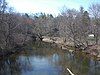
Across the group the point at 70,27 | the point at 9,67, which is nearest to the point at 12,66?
the point at 9,67

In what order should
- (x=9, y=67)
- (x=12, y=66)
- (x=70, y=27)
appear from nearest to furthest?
(x=9, y=67), (x=12, y=66), (x=70, y=27)

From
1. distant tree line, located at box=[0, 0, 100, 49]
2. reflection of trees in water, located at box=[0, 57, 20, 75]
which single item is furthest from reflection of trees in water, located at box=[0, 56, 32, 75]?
distant tree line, located at box=[0, 0, 100, 49]

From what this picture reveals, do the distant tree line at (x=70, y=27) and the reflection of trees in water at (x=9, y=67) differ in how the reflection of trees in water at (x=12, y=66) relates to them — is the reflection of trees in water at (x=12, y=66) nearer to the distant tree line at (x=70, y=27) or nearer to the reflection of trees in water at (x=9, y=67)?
the reflection of trees in water at (x=9, y=67)

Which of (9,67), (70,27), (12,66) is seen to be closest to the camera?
(9,67)

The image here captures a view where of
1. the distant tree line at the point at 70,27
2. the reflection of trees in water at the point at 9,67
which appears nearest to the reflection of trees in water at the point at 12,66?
the reflection of trees in water at the point at 9,67

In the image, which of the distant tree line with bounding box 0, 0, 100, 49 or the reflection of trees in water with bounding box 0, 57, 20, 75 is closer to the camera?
the reflection of trees in water with bounding box 0, 57, 20, 75

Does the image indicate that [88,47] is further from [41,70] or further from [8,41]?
[41,70]

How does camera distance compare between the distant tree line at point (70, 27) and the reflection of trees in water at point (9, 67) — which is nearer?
the reflection of trees in water at point (9, 67)

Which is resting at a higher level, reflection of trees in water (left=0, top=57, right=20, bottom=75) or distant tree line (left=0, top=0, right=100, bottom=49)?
distant tree line (left=0, top=0, right=100, bottom=49)

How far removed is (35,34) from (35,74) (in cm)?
5824

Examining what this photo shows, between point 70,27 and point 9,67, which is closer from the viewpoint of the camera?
point 9,67

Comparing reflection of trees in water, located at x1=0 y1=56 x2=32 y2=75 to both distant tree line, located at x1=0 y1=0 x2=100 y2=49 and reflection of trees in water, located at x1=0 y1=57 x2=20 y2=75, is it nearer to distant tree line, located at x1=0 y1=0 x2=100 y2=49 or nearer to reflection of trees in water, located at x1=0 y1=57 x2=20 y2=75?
reflection of trees in water, located at x1=0 y1=57 x2=20 y2=75

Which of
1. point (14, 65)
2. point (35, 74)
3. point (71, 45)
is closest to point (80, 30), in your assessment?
point (71, 45)

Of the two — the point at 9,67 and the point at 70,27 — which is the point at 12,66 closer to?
the point at 9,67
